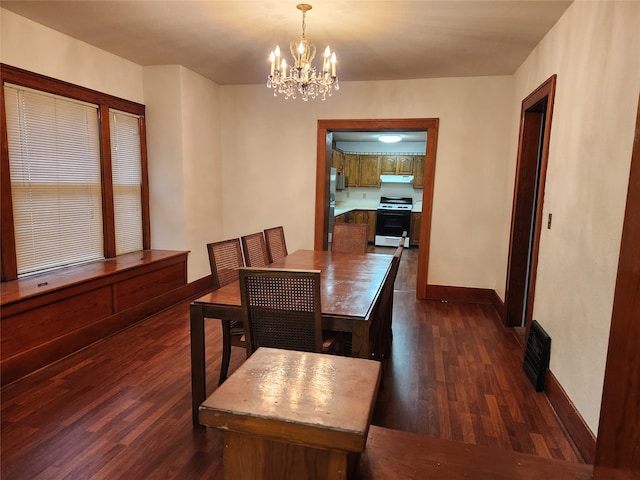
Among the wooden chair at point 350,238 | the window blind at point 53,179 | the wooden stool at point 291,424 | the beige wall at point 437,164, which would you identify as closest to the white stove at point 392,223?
the beige wall at point 437,164

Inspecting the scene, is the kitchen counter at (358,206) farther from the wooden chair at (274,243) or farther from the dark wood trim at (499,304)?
the wooden chair at (274,243)

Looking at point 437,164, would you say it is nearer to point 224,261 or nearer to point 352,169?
point 224,261

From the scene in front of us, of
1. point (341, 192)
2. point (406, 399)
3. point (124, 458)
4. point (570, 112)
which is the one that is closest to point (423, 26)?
point (570, 112)

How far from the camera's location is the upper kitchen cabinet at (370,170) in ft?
29.1

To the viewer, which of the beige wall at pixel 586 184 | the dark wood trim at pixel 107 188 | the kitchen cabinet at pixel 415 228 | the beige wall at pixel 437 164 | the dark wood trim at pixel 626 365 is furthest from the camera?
the kitchen cabinet at pixel 415 228

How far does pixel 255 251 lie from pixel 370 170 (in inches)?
242

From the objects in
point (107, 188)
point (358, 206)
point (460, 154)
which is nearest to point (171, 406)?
point (107, 188)

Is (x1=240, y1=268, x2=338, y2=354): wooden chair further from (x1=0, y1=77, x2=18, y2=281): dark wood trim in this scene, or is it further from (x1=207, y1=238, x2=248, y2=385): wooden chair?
(x1=0, y1=77, x2=18, y2=281): dark wood trim

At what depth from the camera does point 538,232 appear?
2.93m

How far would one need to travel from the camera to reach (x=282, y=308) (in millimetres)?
1970

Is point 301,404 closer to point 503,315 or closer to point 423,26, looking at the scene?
point 423,26

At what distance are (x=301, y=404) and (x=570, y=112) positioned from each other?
260cm

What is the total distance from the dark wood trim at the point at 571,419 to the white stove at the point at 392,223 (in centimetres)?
579

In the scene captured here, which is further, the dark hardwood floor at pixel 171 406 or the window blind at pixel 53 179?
the window blind at pixel 53 179
